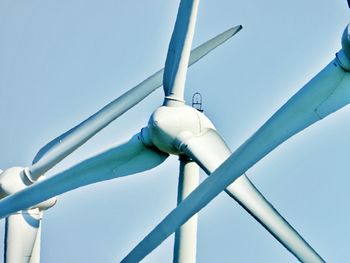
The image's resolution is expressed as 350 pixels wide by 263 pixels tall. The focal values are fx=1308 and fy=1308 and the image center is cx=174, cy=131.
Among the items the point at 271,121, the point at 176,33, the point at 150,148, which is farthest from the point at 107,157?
the point at 271,121

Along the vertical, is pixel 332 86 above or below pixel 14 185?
below

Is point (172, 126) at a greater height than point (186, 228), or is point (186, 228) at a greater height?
point (172, 126)

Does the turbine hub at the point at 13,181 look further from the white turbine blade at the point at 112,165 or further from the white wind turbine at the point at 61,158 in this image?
the white turbine blade at the point at 112,165

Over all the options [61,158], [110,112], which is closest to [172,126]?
[110,112]

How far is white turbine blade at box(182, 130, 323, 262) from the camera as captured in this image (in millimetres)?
26422

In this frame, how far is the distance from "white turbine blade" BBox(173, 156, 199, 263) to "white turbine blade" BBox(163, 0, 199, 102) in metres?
1.97

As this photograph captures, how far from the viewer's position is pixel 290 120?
2483cm

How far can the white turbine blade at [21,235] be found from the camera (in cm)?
3625

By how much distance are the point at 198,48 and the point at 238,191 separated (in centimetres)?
592

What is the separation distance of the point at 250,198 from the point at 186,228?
9.60 feet

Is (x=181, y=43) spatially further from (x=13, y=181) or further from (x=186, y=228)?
(x=13, y=181)

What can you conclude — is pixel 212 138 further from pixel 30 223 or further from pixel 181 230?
pixel 30 223

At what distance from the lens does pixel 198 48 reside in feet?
107

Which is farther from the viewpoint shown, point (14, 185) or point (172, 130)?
point (14, 185)
